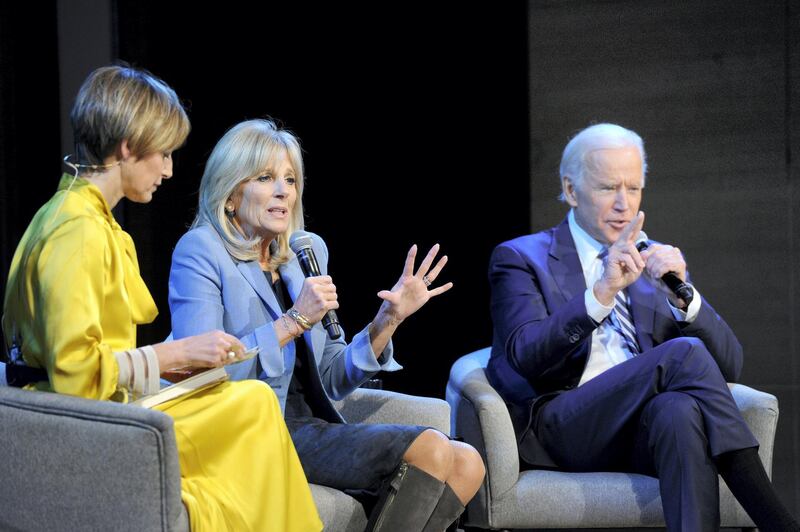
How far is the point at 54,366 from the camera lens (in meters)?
1.97

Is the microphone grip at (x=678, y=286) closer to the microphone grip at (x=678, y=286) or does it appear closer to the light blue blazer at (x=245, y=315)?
the microphone grip at (x=678, y=286)

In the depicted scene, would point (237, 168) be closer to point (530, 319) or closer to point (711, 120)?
point (530, 319)

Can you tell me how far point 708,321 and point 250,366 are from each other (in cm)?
138

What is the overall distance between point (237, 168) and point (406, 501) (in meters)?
1.02

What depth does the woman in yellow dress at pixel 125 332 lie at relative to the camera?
1.98 metres

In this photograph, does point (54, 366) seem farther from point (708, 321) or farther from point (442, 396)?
point (442, 396)

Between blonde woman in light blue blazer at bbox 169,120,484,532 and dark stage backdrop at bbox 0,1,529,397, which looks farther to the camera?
dark stage backdrop at bbox 0,1,529,397

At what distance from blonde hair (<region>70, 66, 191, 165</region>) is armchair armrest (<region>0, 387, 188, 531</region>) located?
55cm

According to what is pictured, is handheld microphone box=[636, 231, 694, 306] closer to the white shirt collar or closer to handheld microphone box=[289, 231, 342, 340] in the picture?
the white shirt collar

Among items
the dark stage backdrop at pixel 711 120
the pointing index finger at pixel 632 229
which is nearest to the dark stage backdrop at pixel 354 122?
the dark stage backdrop at pixel 711 120

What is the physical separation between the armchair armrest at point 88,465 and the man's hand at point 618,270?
1.46m

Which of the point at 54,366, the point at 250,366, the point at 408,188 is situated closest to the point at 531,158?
the point at 408,188

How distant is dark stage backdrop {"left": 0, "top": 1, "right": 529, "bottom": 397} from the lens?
13.6 ft

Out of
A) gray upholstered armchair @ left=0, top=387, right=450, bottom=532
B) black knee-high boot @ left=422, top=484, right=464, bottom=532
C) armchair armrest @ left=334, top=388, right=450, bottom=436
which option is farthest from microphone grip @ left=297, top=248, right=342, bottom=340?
gray upholstered armchair @ left=0, top=387, right=450, bottom=532
